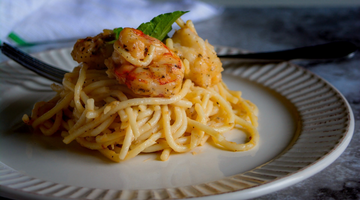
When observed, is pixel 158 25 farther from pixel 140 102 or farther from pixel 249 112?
pixel 249 112

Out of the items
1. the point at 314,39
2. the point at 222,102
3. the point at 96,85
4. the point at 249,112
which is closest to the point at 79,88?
the point at 96,85

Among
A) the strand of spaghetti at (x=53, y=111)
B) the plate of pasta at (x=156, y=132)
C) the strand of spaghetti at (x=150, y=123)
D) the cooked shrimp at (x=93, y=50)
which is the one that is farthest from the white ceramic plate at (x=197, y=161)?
the cooked shrimp at (x=93, y=50)

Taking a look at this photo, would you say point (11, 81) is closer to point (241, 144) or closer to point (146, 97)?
point (146, 97)

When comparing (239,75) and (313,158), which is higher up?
(239,75)

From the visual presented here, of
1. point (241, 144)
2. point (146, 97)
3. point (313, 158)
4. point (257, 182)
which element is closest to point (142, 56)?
point (146, 97)

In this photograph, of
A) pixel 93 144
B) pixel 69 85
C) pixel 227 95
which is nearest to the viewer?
pixel 93 144

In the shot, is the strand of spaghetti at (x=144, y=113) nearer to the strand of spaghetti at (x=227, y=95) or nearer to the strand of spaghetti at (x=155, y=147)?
the strand of spaghetti at (x=155, y=147)
